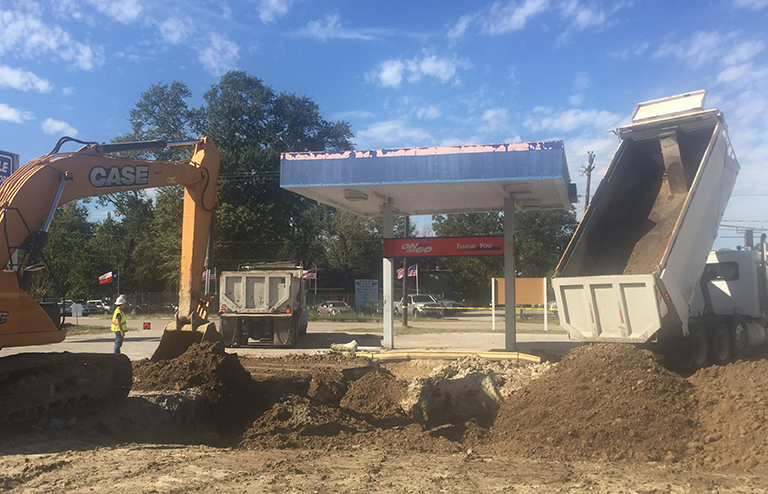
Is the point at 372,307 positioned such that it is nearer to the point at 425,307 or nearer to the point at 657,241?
the point at 425,307

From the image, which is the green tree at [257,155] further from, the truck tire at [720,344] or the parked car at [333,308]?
the truck tire at [720,344]

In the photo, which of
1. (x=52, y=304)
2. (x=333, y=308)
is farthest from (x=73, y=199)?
(x=333, y=308)

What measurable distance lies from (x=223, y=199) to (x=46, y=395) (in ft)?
134

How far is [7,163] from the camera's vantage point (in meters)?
18.4

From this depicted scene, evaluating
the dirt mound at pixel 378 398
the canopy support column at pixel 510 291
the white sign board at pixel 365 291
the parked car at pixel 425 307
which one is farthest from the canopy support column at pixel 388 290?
the white sign board at pixel 365 291

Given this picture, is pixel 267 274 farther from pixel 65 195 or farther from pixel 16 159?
pixel 65 195

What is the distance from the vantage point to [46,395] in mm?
7113

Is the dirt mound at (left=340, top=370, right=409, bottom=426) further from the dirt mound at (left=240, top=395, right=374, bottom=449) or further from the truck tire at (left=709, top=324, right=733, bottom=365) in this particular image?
the truck tire at (left=709, top=324, right=733, bottom=365)

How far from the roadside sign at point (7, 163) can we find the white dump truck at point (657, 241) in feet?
55.6

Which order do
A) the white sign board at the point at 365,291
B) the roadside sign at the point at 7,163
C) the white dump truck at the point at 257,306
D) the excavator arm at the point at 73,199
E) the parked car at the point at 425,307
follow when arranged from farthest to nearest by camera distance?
the white sign board at the point at 365,291 → the parked car at the point at 425,307 → the white dump truck at the point at 257,306 → the roadside sign at the point at 7,163 → the excavator arm at the point at 73,199

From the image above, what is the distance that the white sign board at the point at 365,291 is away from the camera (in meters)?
47.8

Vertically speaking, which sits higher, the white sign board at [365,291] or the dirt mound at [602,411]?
the white sign board at [365,291]

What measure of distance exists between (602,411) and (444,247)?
8.82 meters

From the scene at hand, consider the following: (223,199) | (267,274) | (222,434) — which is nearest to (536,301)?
(267,274)
